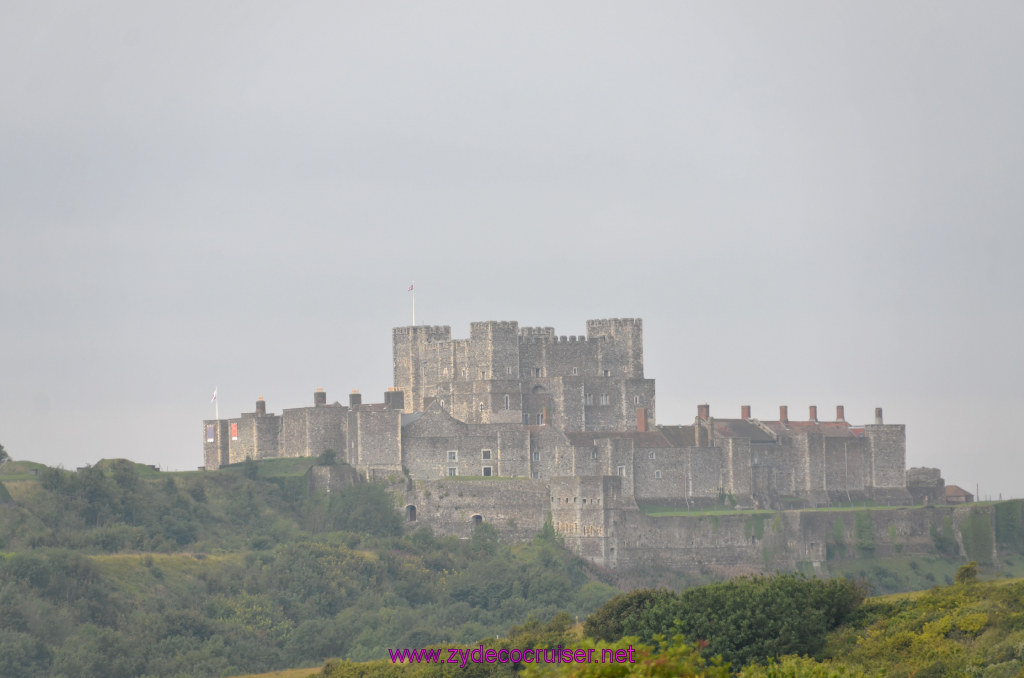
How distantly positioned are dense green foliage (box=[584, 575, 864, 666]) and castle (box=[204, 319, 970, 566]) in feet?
87.5

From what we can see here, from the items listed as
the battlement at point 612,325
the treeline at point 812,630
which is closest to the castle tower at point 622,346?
the battlement at point 612,325

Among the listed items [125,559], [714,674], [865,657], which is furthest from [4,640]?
[714,674]

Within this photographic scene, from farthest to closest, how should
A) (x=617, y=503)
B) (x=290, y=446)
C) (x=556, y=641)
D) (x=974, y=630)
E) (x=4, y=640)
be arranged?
(x=290, y=446) < (x=617, y=503) < (x=4, y=640) < (x=556, y=641) < (x=974, y=630)

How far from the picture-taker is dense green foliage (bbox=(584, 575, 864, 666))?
5631 cm

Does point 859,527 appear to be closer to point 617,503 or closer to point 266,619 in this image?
point 617,503

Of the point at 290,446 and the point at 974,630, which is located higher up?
the point at 290,446

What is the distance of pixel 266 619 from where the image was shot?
261 ft

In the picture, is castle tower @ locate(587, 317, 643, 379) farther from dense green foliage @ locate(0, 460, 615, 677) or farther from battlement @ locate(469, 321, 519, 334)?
dense green foliage @ locate(0, 460, 615, 677)

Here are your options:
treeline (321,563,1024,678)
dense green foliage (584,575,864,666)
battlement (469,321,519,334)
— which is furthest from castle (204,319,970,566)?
dense green foliage (584,575,864,666)

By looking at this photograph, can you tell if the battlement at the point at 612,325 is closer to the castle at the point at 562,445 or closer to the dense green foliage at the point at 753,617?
the castle at the point at 562,445

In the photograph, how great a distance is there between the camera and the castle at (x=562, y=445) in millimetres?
88375

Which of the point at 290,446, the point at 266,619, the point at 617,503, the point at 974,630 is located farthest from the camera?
the point at 290,446

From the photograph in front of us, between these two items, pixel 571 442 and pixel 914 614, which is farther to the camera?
pixel 571 442

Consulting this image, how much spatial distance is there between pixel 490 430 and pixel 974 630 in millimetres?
39376
